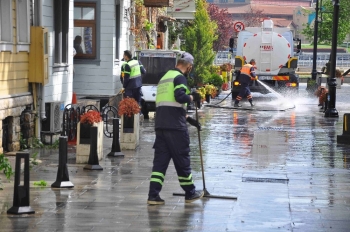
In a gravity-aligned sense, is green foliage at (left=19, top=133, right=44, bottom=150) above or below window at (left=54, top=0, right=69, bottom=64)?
below

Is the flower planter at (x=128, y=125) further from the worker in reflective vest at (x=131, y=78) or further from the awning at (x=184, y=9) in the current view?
the awning at (x=184, y=9)

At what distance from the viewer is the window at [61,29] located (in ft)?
68.1

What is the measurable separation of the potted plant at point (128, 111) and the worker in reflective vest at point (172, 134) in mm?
6300

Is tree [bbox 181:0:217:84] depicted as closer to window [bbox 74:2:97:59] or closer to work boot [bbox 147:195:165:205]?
window [bbox 74:2:97:59]

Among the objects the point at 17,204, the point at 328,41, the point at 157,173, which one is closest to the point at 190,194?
the point at 157,173

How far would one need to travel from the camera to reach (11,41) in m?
16.8

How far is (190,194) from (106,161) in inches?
177

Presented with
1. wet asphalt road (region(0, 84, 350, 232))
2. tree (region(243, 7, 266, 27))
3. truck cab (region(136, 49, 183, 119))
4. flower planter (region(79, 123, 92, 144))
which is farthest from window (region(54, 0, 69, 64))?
tree (region(243, 7, 266, 27))

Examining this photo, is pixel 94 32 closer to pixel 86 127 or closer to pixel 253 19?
pixel 86 127

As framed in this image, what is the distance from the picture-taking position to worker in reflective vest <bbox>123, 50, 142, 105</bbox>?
75.7 feet

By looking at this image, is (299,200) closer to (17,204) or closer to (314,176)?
(314,176)

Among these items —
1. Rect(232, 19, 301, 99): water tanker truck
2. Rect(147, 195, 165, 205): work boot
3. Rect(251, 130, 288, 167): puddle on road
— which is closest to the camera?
Rect(147, 195, 165, 205): work boot

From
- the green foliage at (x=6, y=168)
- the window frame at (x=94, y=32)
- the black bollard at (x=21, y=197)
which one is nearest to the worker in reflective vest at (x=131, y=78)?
the window frame at (x=94, y=32)

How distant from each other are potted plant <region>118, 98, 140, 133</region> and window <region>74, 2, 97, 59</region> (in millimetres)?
9394
